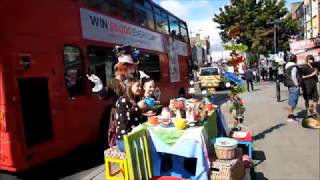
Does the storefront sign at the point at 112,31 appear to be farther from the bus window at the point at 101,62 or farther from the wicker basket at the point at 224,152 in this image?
the wicker basket at the point at 224,152

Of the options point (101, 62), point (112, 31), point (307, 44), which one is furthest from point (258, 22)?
point (101, 62)

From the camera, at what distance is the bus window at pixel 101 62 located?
27.7 feet

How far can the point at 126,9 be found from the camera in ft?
35.1

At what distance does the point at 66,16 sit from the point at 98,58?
1386 millimetres

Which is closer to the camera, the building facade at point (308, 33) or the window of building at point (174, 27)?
the window of building at point (174, 27)

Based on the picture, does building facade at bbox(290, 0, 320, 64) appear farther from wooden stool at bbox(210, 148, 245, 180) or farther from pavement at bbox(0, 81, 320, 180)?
wooden stool at bbox(210, 148, 245, 180)

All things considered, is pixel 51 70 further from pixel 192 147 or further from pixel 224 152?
pixel 224 152

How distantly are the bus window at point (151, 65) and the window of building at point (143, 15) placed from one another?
976 millimetres

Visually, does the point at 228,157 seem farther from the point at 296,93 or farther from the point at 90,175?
the point at 296,93

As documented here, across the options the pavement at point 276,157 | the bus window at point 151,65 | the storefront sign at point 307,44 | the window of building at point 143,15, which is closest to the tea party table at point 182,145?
the pavement at point 276,157

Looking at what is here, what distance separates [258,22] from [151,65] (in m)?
27.7

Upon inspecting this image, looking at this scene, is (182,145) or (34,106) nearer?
(182,145)

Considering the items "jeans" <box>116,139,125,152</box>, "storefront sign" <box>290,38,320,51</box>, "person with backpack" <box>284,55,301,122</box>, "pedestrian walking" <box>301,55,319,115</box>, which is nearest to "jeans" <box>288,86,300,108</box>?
"person with backpack" <box>284,55,301,122</box>

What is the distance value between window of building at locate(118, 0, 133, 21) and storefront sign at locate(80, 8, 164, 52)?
219mm
